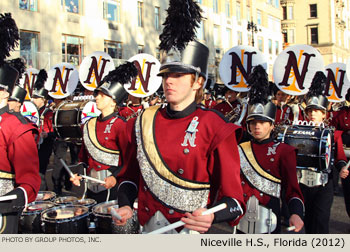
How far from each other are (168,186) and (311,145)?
2.67 meters

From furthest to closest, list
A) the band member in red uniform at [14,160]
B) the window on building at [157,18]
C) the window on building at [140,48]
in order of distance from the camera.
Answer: the window on building at [157,18] < the window on building at [140,48] < the band member in red uniform at [14,160]

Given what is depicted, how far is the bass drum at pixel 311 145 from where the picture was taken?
4500 millimetres

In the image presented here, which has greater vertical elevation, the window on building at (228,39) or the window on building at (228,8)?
the window on building at (228,8)

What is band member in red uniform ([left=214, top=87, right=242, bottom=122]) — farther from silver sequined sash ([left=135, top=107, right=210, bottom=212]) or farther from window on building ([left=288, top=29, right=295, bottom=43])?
window on building ([left=288, top=29, right=295, bottom=43])

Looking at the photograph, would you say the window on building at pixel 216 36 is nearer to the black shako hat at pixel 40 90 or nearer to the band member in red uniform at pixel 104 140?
the black shako hat at pixel 40 90

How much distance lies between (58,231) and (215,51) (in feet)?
111

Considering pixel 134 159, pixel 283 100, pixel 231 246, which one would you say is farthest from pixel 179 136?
pixel 283 100

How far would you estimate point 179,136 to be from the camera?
246cm

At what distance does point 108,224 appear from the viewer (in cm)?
387

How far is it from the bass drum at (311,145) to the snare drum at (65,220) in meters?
2.40

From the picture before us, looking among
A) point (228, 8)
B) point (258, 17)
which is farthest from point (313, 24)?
point (228, 8)

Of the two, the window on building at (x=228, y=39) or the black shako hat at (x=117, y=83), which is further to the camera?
the window on building at (x=228, y=39)

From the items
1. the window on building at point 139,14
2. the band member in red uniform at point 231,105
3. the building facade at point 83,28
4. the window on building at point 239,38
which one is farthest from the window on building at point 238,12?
the band member in red uniform at point 231,105

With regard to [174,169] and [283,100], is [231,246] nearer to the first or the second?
[174,169]
